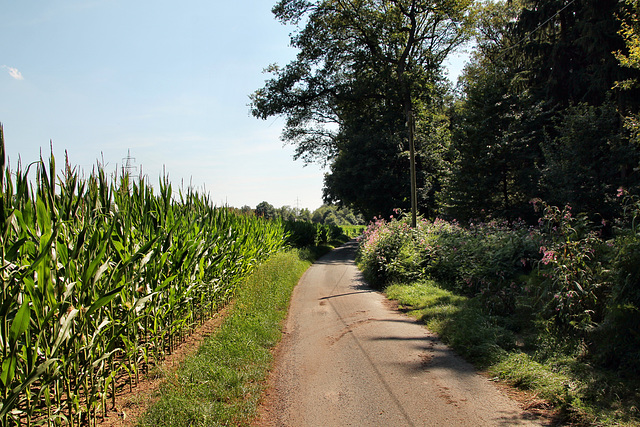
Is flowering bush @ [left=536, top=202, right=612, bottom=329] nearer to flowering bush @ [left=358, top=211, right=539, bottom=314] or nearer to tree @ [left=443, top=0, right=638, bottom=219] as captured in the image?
flowering bush @ [left=358, top=211, right=539, bottom=314]

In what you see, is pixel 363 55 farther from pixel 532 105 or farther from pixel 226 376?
pixel 226 376

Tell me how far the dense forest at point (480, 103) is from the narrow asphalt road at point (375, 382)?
18.2ft

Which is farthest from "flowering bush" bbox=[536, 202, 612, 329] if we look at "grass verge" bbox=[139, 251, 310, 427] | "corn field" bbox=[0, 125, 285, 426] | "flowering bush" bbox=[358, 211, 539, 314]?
"corn field" bbox=[0, 125, 285, 426]

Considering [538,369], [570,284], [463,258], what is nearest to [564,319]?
[570,284]

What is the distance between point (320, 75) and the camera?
29547mm

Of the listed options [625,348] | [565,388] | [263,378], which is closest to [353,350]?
[263,378]

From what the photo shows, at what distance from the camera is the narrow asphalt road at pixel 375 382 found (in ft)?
13.2

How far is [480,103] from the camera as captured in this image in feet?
63.5

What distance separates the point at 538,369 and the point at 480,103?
17143 mm

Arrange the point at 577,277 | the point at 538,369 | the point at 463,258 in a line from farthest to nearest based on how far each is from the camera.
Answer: the point at 463,258 < the point at 577,277 < the point at 538,369

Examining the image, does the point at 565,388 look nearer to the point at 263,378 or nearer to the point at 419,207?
the point at 263,378

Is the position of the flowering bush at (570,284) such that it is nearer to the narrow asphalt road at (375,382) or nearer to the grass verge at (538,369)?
the grass verge at (538,369)

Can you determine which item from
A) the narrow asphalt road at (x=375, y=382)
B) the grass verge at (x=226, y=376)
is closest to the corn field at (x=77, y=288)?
the grass verge at (x=226, y=376)

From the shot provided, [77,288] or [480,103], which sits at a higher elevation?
[480,103]
